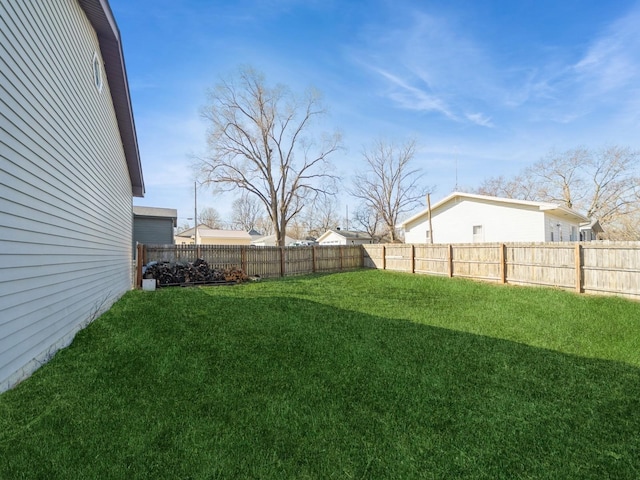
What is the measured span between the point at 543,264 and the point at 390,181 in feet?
77.4

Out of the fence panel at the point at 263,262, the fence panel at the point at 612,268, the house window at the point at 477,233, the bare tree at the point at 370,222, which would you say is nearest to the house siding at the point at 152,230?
the fence panel at the point at 263,262

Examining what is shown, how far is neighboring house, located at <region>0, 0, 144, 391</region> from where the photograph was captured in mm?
2752

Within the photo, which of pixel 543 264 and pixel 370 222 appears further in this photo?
pixel 370 222

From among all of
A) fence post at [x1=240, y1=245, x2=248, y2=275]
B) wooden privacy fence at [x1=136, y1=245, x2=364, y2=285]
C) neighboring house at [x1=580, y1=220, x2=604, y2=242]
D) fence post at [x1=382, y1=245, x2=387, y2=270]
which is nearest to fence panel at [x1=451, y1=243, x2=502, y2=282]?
fence post at [x1=382, y1=245, x2=387, y2=270]

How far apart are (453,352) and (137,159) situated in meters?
10.5

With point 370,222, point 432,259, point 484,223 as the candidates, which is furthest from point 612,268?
point 370,222

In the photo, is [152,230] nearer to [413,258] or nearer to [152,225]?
[152,225]

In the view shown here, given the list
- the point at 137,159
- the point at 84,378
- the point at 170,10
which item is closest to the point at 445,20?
the point at 170,10

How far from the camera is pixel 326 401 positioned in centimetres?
298

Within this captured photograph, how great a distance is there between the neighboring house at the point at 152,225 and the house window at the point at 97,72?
14193 mm

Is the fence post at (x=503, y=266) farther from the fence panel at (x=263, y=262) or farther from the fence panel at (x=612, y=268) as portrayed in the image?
the fence panel at (x=263, y=262)

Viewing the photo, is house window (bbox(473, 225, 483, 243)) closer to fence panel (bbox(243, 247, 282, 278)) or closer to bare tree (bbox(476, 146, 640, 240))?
fence panel (bbox(243, 247, 282, 278))

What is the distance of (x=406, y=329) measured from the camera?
17.7ft

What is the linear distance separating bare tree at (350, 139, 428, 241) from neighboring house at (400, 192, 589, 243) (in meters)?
11.5
